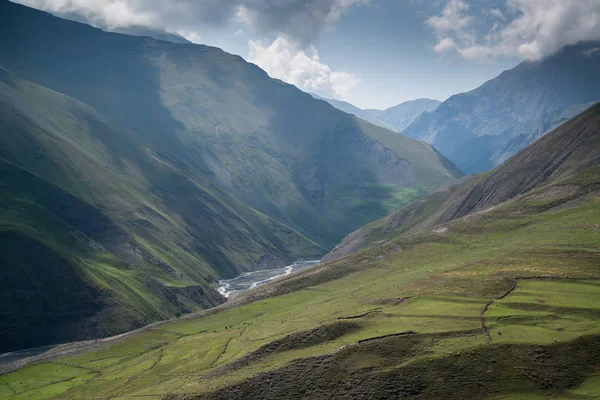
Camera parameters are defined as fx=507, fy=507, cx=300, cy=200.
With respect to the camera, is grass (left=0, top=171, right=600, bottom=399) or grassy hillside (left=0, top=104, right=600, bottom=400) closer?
grassy hillside (left=0, top=104, right=600, bottom=400)

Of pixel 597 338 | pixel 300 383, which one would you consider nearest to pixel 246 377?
pixel 300 383

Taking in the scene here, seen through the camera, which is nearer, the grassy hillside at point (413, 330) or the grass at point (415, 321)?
the grassy hillside at point (413, 330)

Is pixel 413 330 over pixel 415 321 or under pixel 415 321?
over

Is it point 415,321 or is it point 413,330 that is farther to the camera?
point 415,321

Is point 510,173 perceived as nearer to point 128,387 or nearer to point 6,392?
point 128,387
